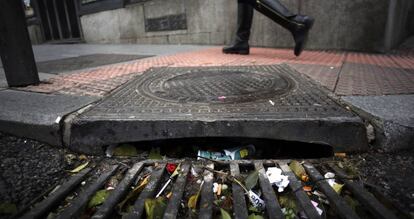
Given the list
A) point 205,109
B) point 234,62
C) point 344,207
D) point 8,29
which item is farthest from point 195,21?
point 344,207

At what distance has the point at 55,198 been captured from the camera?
42.9 inches

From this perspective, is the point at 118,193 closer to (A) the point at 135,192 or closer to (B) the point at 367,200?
(A) the point at 135,192

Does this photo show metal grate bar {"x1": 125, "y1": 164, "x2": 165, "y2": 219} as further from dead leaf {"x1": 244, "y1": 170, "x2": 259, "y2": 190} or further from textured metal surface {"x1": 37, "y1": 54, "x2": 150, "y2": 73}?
textured metal surface {"x1": 37, "y1": 54, "x2": 150, "y2": 73}

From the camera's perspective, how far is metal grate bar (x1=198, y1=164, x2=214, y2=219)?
1001 mm

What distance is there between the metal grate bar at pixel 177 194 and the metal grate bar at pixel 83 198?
1.05ft

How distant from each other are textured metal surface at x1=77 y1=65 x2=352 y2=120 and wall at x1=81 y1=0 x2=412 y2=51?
1.79 meters

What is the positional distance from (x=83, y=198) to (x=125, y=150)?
41cm

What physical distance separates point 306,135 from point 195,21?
14.6 ft

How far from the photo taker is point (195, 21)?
5344 mm


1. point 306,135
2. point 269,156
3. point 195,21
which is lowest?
point 269,156

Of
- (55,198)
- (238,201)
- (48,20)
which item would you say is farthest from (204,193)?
(48,20)

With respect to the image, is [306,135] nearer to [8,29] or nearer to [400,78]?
[400,78]

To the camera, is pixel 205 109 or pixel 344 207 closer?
pixel 344 207

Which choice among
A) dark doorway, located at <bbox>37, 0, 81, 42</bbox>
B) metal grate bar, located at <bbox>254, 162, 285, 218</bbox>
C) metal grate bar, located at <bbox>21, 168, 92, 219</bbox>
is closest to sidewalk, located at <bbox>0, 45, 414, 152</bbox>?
metal grate bar, located at <bbox>21, 168, 92, 219</bbox>
